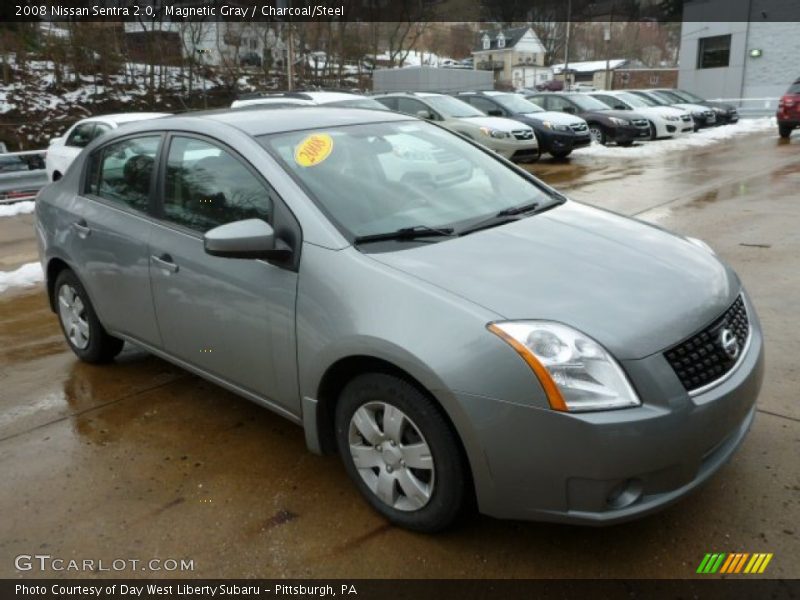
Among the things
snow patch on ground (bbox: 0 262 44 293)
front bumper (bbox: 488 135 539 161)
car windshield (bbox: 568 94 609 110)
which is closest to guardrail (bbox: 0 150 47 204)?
snow patch on ground (bbox: 0 262 44 293)

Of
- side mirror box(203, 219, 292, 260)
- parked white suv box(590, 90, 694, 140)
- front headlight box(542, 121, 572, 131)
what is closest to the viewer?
side mirror box(203, 219, 292, 260)

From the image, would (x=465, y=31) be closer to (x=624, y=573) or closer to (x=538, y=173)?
(x=538, y=173)

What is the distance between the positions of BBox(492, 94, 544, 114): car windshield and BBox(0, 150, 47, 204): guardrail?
401 inches

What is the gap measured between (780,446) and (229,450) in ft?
8.64

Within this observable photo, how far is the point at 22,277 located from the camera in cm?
721

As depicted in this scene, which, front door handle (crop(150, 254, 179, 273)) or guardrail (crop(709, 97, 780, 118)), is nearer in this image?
front door handle (crop(150, 254, 179, 273))

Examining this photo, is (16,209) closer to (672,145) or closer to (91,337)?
(91,337)

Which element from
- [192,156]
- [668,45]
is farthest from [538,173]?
[668,45]

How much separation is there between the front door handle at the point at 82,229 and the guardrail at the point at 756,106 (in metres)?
27.8

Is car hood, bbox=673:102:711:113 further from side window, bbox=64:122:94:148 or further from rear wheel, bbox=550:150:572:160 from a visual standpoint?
side window, bbox=64:122:94:148

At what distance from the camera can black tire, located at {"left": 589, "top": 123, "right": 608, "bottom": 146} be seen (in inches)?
739

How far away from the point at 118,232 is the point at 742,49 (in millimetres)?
35644

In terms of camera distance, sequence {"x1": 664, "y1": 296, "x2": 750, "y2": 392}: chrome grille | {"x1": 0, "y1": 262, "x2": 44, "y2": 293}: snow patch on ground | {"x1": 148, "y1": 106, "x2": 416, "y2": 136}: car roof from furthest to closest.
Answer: {"x1": 0, "y1": 262, "x2": 44, "y2": 293}: snow patch on ground < {"x1": 148, "y1": 106, "x2": 416, "y2": 136}: car roof < {"x1": 664, "y1": 296, "x2": 750, "y2": 392}: chrome grille

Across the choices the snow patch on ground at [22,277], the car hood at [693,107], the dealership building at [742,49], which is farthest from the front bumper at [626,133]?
the snow patch on ground at [22,277]
